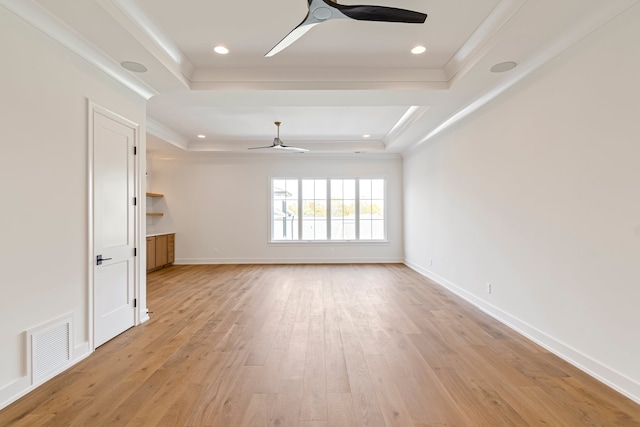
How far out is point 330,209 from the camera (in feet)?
25.7

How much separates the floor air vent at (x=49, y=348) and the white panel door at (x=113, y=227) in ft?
1.16

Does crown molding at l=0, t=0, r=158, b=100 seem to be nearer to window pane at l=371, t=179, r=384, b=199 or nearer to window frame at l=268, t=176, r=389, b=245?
window frame at l=268, t=176, r=389, b=245

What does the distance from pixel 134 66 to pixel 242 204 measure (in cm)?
476

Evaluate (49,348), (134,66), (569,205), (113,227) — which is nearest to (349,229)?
(569,205)

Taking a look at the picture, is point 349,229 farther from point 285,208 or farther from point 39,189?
point 39,189

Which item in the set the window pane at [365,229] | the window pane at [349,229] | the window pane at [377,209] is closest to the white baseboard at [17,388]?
the window pane at [349,229]

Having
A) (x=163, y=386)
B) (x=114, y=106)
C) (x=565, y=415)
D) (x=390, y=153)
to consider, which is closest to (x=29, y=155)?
(x=114, y=106)

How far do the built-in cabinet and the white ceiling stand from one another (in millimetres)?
3089

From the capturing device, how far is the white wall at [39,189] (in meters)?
2.03

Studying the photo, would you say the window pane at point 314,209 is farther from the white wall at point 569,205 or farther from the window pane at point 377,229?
the white wall at point 569,205

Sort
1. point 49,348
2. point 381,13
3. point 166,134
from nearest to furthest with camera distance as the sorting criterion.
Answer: point 381,13
point 49,348
point 166,134

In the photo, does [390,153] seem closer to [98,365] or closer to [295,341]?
[295,341]

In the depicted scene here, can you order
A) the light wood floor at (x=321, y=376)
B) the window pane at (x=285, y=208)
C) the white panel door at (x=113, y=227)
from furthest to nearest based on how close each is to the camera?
the window pane at (x=285, y=208)
the white panel door at (x=113, y=227)
the light wood floor at (x=321, y=376)

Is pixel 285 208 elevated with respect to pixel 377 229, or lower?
elevated
